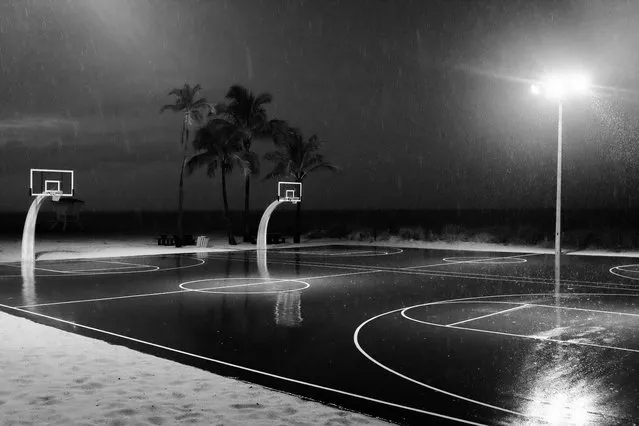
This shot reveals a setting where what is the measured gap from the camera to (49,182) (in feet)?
102

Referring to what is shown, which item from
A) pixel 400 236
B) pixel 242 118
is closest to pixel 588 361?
pixel 242 118

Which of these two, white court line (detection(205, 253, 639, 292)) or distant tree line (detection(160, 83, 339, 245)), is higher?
distant tree line (detection(160, 83, 339, 245))

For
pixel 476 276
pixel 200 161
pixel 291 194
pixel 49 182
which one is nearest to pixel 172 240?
pixel 200 161

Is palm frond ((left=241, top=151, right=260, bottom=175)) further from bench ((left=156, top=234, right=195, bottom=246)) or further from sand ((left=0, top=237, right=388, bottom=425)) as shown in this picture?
sand ((left=0, top=237, right=388, bottom=425))

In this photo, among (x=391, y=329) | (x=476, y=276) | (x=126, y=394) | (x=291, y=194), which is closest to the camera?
(x=126, y=394)

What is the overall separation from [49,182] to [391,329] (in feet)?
76.3

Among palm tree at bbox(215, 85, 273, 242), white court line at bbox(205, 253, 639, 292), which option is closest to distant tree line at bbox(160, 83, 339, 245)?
palm tree at bbox(215, 85, 273, 242)

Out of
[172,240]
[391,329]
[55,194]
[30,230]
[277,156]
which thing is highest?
[277,156]

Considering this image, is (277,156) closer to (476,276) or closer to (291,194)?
(291,194)

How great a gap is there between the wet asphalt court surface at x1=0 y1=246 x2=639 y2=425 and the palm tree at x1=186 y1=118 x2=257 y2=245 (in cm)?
1507

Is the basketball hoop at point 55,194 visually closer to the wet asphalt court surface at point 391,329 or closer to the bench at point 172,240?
the wet asphalt court surface at point 391,329

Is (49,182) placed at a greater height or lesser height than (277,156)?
lesser

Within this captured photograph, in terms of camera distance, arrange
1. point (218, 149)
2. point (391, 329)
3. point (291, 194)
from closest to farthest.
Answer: point (391, 329)
point (218, 149)
point (291, 194)

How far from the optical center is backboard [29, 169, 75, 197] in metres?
29.4
